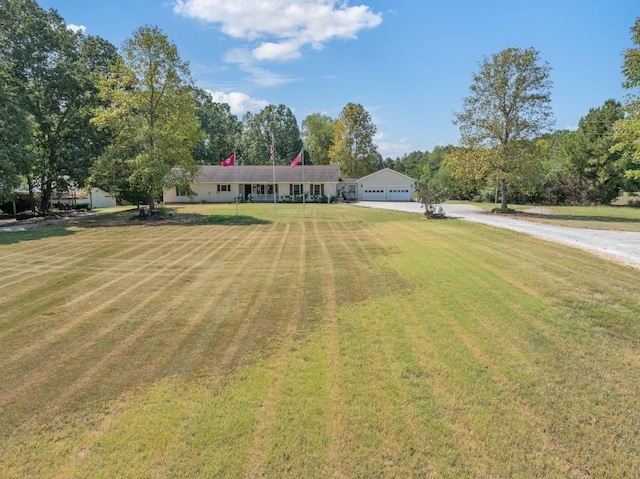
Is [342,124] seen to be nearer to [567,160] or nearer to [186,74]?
[567,160]

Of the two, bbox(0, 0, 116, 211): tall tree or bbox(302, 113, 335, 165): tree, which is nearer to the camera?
bbox(0, 0, 116, 211): tall tree

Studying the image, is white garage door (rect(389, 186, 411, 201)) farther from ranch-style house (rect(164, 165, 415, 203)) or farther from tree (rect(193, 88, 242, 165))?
tree (rect(193, 88, 242, 165))

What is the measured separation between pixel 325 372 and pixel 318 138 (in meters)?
64.7

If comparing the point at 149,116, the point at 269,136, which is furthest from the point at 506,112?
the point at 269,136

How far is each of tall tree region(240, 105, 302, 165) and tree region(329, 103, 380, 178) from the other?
444 inches

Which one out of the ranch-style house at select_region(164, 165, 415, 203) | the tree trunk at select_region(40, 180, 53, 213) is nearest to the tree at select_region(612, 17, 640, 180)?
the ranch-style house at select_region(164, 165, 415, 203)

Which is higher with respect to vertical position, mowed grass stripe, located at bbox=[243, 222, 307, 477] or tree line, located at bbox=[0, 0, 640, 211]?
tree line, located at bbox=[0, 0, 640, 211]

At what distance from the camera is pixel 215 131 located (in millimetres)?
57688

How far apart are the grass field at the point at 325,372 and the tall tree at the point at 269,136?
2122 inches

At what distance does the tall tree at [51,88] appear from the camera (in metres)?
23.4

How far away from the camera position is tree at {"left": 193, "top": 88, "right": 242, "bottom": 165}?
5338 centimetres

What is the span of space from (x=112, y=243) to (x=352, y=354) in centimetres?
1167

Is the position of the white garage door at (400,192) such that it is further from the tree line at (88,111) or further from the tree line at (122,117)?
the tree line at (88,111)

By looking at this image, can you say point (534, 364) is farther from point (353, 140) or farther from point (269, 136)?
point (269, 136)
